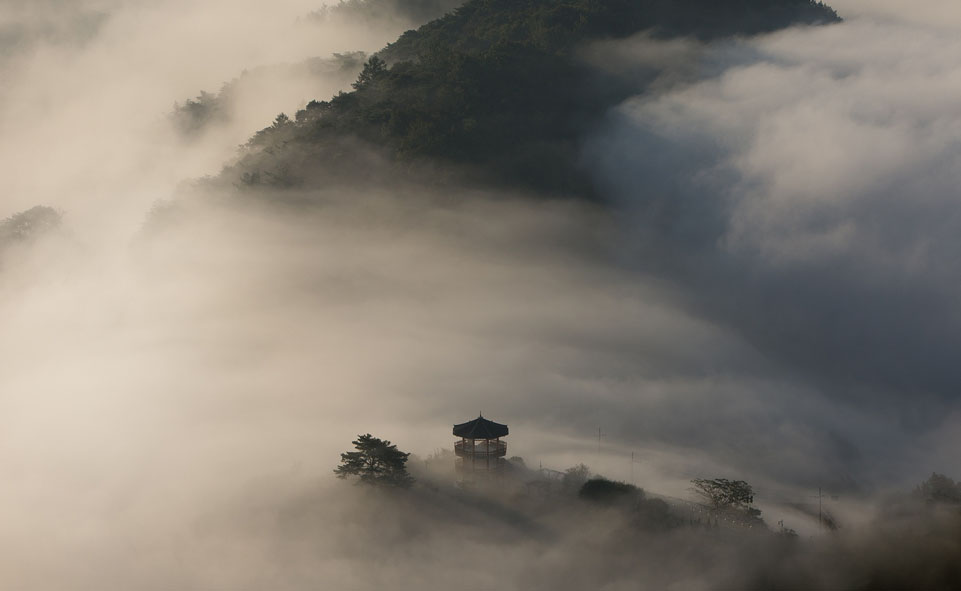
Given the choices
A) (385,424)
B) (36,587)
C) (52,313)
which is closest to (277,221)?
(52,313)

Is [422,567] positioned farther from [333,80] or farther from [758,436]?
[333,80]

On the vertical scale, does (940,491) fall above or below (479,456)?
below

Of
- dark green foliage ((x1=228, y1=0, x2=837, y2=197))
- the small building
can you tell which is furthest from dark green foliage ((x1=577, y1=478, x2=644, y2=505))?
dark green foliage ((x1=228, y1=0, x2=837, y2=197))

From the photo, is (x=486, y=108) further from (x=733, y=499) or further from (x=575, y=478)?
(x=733, y=499)

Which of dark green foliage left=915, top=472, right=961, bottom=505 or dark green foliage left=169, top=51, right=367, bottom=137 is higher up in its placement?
dark green foliage left=169, top=51, right=367, bottom=137

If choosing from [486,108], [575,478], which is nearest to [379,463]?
[575,478]

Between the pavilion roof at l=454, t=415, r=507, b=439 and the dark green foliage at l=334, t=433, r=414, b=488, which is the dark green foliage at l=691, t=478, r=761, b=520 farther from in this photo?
the dark green foliage at l=334, t=433, r=414, b=488
